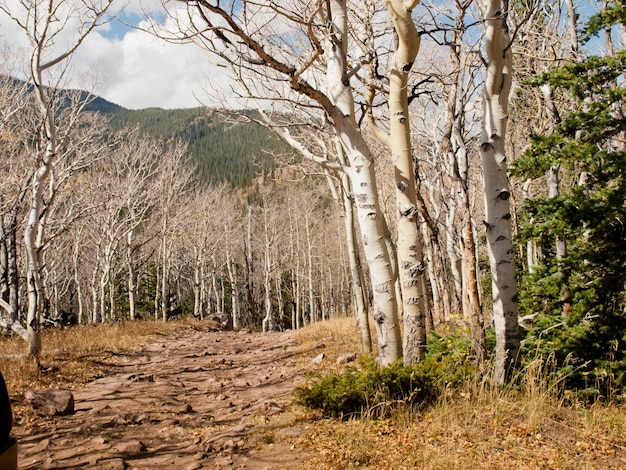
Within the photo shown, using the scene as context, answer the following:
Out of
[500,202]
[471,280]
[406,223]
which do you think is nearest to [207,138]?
[471,280]

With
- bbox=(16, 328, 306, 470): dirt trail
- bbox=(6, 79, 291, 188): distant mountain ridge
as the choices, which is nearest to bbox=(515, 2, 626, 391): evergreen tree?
bbox=(16, 328, 306, 470): dirt trail

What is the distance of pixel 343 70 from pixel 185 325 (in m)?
16.3

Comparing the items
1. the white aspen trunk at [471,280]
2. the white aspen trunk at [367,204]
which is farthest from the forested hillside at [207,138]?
the white aspen trunk at [367,204]

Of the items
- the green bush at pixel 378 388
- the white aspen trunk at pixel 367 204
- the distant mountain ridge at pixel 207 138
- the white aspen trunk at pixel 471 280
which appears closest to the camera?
the green bush at pixel 378 388

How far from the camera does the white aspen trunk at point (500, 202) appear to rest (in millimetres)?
4086

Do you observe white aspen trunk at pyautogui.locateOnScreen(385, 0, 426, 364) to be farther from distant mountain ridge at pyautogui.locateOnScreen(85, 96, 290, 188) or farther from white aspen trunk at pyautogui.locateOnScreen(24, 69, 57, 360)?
distant mountain ridge at pyautogui.locateOnScreen(85, 96, 290, 188)

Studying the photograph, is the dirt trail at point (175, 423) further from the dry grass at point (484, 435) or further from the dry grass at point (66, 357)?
the dry grass at point (66, 357)

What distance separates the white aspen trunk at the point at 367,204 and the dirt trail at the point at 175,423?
1368 mm

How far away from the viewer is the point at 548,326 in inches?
199

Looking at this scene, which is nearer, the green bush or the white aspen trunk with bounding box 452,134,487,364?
the green bush

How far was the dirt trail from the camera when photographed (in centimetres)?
352

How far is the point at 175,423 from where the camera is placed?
184 inches

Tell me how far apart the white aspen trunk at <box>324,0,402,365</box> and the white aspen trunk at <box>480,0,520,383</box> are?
1.04 m

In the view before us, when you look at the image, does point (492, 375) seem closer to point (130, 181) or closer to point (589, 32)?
point (589, 32)
